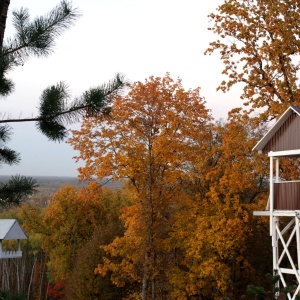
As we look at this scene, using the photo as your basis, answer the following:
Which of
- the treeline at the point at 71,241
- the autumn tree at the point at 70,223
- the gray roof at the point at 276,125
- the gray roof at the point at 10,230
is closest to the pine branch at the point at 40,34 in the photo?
the gray roof at the point at 276,125

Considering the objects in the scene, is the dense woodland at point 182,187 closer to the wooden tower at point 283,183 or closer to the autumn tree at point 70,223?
the wooden tower at point 283,183

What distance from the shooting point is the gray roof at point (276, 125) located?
19436mm

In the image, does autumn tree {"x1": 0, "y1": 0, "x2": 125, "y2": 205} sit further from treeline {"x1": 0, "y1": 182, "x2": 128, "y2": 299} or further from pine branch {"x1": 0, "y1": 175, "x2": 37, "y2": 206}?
treeline {"x1": 0, "y1": 182, "x2": 128, "y2": 299}

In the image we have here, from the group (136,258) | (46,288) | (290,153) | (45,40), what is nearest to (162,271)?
(136,258)

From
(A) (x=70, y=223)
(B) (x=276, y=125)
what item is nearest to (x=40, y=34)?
(B) (x=276, y=125)

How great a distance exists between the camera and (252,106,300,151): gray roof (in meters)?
19.4

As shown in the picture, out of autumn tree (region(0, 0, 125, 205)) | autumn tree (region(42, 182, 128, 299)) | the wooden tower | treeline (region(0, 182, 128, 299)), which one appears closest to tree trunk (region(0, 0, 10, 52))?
autumn tree (region(0, 0, 125, 205))

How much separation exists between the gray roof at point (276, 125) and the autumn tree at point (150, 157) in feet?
22.1

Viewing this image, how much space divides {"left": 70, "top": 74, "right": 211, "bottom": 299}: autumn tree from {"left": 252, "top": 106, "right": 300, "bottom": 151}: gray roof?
6723mm

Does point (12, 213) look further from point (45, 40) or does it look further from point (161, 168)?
point (45, 40)

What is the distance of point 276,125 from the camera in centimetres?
2017

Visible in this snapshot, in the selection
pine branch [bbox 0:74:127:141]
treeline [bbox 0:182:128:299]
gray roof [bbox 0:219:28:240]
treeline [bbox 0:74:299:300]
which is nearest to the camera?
pine branch [bbox 0:74:127:141]

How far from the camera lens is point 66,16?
748 cm

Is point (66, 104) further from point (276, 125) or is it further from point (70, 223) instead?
point (70, 223)
